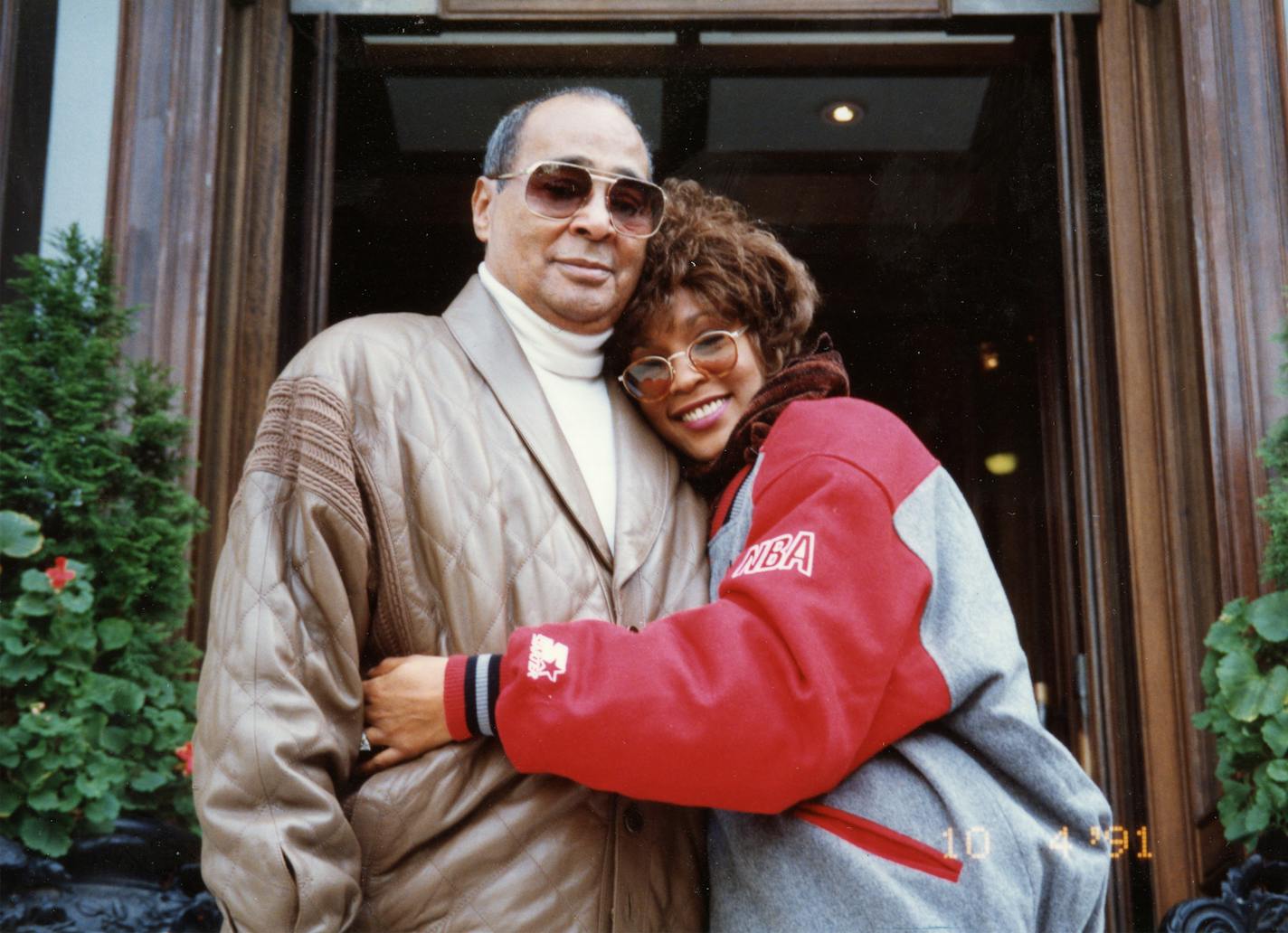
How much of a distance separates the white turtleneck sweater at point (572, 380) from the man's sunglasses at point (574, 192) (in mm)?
171

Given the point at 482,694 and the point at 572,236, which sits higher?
the point at 572,236

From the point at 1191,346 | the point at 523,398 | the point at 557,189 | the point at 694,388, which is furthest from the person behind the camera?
the point at 1191,346

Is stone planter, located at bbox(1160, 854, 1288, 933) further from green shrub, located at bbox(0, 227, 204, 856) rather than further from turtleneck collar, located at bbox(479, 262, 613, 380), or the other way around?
green shrub, located at bbox(0, 227, 204, 856)

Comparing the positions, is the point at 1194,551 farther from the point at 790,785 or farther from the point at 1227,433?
the point at 790,785

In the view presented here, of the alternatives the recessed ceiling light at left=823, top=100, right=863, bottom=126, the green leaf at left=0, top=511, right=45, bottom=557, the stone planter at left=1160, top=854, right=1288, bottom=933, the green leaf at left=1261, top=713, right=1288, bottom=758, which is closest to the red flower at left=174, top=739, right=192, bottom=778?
the green leaf at left=0, top=511, right=45, bottom=557

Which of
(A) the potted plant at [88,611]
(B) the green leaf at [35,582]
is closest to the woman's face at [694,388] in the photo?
(A) the potted plant at [88,611]

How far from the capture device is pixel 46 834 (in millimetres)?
2711

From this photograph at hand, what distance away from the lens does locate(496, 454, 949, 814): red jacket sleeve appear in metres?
1.71

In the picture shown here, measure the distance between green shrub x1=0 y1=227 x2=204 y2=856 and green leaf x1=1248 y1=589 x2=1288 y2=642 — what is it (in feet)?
8.39

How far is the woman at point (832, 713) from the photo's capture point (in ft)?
5.63

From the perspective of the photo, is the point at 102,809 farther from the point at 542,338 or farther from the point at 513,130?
the point at 513,130

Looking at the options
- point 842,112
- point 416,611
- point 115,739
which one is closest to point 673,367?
point 416,611

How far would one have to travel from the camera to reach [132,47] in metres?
3.52

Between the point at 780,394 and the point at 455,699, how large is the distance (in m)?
0.81
